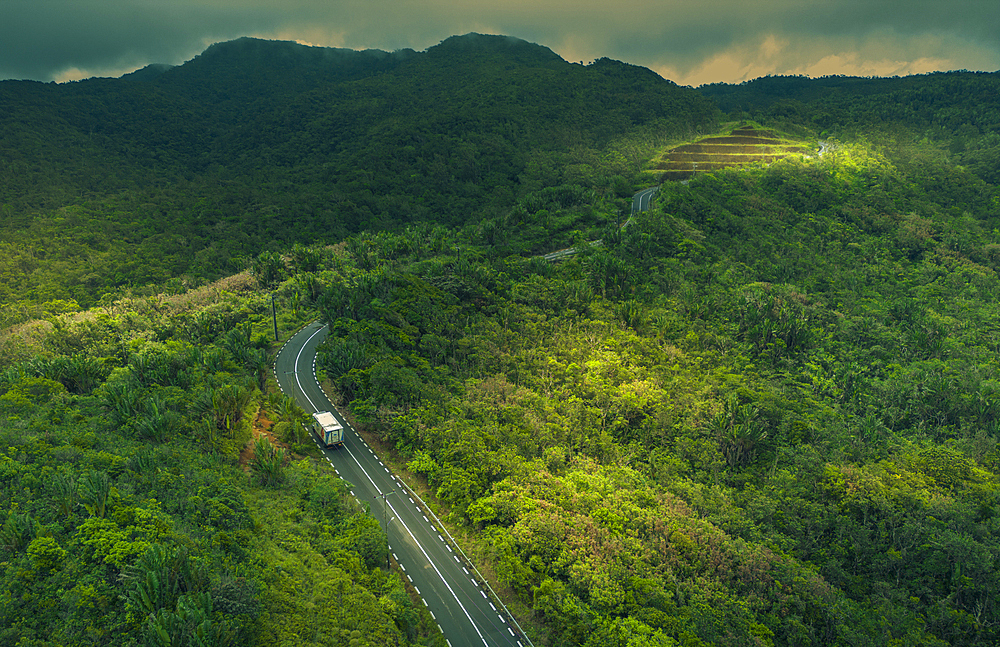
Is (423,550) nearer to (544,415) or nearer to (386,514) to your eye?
(386,514)

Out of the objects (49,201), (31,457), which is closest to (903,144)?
(31,457)

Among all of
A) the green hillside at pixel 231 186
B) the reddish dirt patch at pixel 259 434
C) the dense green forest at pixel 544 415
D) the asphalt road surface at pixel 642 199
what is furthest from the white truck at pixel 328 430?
the asphalt road surface at pixel 642 199

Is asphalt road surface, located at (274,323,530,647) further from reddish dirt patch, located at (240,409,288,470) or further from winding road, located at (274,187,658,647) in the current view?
reddish dirt patch, located at (240,409,288,470)

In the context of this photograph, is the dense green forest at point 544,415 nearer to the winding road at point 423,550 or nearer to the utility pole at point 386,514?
the winding road at point 423,550

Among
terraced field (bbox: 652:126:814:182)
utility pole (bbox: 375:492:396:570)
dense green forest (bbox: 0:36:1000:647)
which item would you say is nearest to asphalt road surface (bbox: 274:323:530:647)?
utility pole (bbox: 375:492:396:570)

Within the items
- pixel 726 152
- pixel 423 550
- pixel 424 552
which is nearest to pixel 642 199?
pixel 726 152
